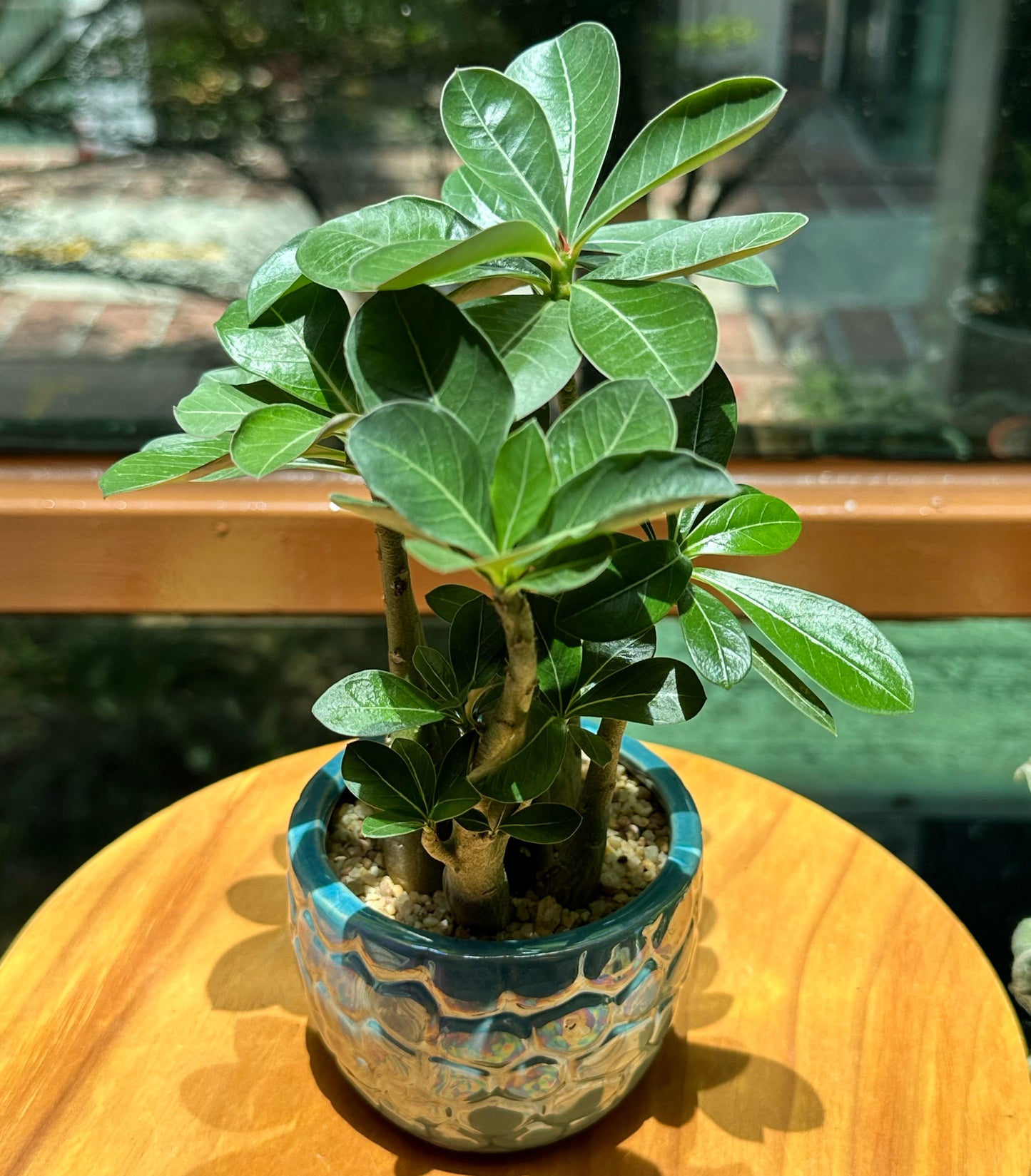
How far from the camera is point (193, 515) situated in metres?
1.25

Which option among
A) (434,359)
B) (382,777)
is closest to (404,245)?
(434,359)

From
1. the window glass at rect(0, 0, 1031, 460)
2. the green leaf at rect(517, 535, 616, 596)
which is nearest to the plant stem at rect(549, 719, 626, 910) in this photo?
the green leaf at rect(517, 535, 616, 596)

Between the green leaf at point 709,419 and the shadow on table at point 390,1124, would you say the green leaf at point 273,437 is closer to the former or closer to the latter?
the green leaf at point 709,419

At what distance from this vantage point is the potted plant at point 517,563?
43 cm

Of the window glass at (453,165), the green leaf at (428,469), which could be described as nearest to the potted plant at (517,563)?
the green leaf at (428,469)

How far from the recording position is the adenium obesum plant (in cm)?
41

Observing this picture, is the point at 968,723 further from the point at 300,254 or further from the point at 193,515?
the point at 300,254

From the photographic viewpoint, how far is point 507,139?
1.68ft

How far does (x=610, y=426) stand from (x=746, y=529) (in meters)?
0.15

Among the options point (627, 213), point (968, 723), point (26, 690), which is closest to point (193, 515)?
point (26, 690)

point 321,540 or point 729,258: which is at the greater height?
point 729,258

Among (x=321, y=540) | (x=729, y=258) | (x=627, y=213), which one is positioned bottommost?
(x=321, y=540)

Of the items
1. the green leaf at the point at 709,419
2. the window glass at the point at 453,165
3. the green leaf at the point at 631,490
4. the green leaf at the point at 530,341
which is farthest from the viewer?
the window glass at the point at 453,165

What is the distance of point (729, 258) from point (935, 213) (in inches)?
36.6
